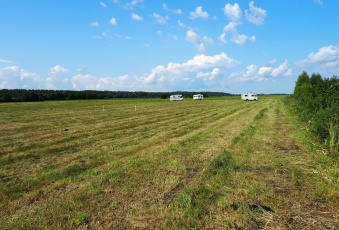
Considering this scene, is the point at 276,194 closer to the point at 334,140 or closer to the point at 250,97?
the point at 334,140

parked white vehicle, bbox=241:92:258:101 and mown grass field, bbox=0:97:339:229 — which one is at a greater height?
parked white vehicle, bbox=241:92:258:101

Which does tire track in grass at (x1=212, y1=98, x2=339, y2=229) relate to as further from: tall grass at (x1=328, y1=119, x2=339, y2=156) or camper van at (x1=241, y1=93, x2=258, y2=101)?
camper van at (x1=241, y1=93, x2=258, y2=101)

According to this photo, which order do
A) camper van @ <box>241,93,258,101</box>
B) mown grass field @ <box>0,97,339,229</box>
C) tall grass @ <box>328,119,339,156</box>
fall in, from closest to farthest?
1. mown grass field @ <box>0,97,339,229</box>
2. tall grass @ <box>328,119,339,156</box>
3. camper van @ <box>241,93,258,101</box>

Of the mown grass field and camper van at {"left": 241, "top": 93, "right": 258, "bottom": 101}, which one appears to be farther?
camper van at {"left": 241, "top": 93, "right": 258, "bottom": 101}

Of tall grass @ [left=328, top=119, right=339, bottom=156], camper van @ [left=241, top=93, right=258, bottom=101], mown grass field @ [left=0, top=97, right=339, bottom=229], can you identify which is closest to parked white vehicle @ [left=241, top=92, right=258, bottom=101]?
camper van @ [left=241, top=93, right=258, bottom=101]

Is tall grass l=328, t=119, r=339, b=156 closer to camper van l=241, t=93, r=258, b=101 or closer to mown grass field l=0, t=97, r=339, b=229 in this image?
mown grass field l=0, t=97, r=339, b=229

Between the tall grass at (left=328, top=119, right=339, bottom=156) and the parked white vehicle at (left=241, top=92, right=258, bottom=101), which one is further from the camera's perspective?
the parked white vehicle at (left=241, top=92, right=258, bottom=101)

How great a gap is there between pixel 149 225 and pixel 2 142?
1298cm

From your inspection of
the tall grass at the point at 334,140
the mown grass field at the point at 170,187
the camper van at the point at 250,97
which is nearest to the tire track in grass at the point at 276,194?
the mown grass field at the point at 170,187

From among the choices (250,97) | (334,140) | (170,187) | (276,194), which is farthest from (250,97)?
(170,187)

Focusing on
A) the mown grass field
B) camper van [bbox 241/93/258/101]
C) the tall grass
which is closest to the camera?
the mown grass field

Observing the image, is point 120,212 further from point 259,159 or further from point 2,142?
point 2,142

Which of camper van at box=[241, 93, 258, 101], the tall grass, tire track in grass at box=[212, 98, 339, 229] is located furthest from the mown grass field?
camper van at box=[241, 93, 258, 101]

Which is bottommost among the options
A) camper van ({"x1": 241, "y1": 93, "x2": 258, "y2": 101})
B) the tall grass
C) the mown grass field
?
the mown grass field
